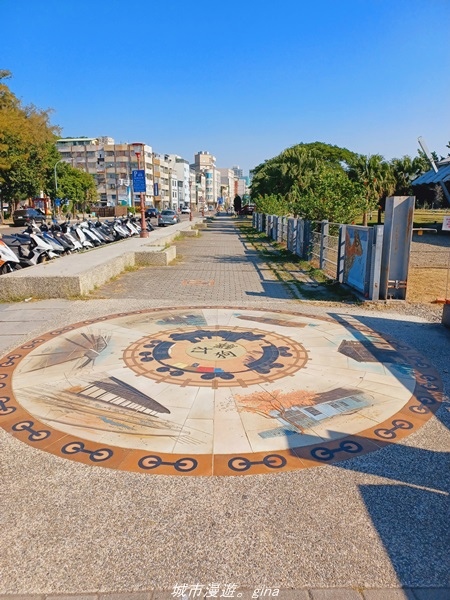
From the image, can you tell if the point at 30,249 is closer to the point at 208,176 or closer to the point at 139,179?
the point at 139,179

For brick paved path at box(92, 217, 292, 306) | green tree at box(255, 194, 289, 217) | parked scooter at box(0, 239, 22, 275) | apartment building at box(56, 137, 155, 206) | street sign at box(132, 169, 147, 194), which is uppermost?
apartment building at box(56, 137, 155, 206)

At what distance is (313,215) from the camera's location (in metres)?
14.0

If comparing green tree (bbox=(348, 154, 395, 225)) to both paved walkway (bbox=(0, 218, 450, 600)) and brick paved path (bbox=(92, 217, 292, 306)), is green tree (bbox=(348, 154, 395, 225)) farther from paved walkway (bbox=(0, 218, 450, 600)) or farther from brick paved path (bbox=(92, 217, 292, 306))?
paved walkway (bbox=(0, 218, 450, 600))

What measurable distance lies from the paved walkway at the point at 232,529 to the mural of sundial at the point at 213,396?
0.17 m

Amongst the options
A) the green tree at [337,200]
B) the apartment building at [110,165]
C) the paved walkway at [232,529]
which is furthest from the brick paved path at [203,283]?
the apartment building at [110,165]

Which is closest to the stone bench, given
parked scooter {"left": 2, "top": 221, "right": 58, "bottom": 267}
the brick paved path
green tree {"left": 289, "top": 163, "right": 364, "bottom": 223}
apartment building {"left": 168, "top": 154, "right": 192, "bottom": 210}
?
the brick paved path

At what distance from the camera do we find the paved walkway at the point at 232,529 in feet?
6.73

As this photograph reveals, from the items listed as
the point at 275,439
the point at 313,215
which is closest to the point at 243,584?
the point at 275,439

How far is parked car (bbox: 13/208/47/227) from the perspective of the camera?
37969 mm

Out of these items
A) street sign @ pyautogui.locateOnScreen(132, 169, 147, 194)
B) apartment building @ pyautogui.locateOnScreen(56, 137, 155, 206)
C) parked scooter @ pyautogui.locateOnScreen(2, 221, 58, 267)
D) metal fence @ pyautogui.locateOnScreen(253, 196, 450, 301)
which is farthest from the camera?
apartment building @ pyautogui.locateOnScreen(56, 137, 155, 206)

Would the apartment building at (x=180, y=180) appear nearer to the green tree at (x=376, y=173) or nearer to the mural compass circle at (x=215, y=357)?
the green tree at (x=376, y=173)

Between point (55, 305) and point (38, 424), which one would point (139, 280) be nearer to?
point (55, 305)

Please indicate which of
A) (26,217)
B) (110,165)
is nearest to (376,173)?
(26,217)

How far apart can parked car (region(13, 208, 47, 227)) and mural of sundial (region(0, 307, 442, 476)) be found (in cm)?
3479
